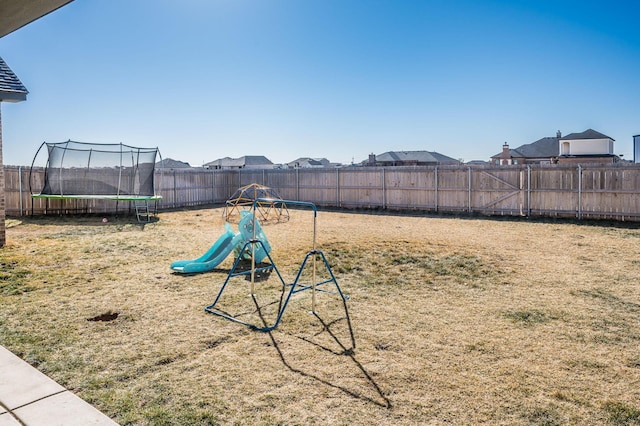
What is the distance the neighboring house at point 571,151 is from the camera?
35062 millimetres

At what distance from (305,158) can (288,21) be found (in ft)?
145

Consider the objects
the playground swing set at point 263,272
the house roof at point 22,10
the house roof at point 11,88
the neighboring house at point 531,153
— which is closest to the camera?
the house roof at point 22,10

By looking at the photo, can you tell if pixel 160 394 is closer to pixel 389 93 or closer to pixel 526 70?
pixel 526 70

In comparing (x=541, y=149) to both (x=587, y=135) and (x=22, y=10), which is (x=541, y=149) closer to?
(x=587, y=135)

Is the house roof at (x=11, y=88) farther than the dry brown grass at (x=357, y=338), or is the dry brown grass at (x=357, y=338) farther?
the house roof at (x=11, y=88)

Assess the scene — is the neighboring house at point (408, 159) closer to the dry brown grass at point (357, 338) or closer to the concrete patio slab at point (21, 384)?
the dry brown grass at point (357, 338)

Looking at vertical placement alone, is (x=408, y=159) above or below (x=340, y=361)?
above

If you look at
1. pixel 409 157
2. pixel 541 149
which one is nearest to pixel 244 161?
pixel 409 157

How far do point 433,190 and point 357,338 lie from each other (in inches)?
485

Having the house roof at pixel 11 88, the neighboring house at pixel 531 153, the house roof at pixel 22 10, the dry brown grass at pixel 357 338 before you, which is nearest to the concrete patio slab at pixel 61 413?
the dry brown grass at pixel 357 338

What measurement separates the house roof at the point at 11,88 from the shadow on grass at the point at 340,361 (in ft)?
23.2

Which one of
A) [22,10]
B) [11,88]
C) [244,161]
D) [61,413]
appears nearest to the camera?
[22,10]

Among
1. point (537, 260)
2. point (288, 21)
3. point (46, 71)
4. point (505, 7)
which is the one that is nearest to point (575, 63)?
point (505, 7)

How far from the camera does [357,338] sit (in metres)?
3.98
